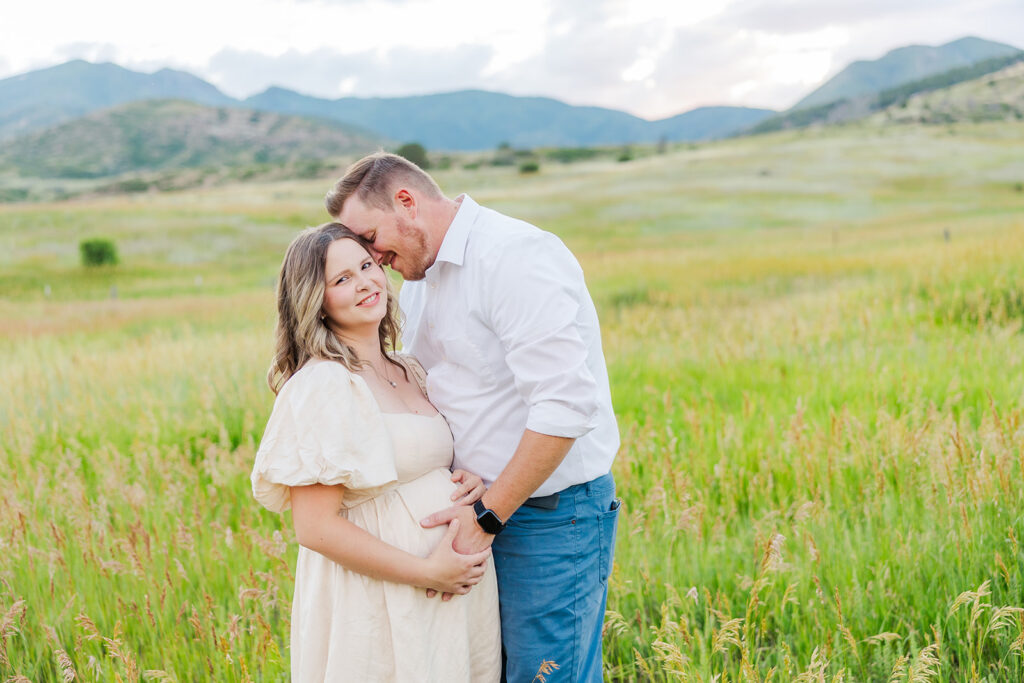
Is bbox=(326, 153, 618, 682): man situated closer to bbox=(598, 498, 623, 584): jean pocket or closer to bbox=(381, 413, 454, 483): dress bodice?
bbox=(598, 498, 623, 584): jean pocket

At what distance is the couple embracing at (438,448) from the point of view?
227cm

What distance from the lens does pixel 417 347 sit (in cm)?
293

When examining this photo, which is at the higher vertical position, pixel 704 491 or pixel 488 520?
pixel 488 520

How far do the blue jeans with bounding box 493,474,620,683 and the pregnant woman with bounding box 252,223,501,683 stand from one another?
0.32ft

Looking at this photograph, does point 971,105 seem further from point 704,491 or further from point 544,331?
point 544,331

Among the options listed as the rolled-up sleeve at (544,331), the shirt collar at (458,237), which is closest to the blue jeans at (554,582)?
the rolled-up sleeve at (544,331)

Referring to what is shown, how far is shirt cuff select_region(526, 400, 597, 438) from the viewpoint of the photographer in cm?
225

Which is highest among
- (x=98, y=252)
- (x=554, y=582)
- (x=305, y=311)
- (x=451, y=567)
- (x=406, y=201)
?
(x=406, y=201)

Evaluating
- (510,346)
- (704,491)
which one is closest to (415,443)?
(510,346)

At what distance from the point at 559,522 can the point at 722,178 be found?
55.6 meters

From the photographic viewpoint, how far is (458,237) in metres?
2.58

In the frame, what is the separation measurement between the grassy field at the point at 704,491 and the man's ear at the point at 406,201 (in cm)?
178

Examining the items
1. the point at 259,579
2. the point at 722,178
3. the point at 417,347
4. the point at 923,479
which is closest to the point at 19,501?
the point at 259,579

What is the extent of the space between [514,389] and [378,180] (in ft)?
3.08
